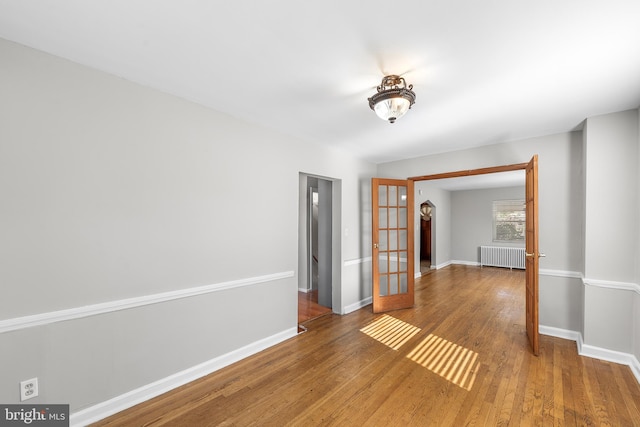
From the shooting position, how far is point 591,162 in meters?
2.79

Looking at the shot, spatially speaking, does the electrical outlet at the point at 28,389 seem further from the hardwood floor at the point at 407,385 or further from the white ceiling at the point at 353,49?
the white ceiling at the point at 353,49

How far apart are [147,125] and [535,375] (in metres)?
3.92

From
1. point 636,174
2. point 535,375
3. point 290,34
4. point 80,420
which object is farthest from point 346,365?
point 636,174

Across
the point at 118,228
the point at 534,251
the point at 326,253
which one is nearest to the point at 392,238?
the point at 326,253

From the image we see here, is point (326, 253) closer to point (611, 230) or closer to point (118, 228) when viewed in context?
point (118, 228)

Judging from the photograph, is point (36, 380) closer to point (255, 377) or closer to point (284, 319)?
point (255, 377)

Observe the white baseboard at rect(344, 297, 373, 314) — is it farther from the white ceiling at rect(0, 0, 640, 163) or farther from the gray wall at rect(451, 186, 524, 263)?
the gray wall at rect(451, 186, 524, 263)

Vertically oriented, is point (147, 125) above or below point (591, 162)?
above

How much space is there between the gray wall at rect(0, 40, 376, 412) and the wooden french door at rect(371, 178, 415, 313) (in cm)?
204

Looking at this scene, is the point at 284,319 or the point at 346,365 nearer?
the point at 346,365

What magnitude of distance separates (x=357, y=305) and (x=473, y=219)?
5.83 metres

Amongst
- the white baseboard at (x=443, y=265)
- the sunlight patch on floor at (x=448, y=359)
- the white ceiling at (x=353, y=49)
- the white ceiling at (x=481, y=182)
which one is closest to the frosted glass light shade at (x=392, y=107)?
the white ceiling at (x=353, y=49)

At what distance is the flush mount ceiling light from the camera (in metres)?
1.92

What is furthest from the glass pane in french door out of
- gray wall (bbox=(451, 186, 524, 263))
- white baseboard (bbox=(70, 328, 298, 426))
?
gray wall (bbox=(451, 186, 524, 263))
